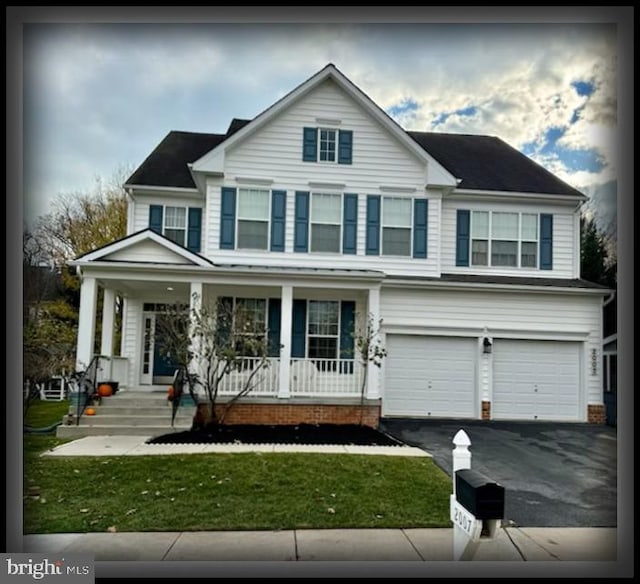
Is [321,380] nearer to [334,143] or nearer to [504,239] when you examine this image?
[334,143]

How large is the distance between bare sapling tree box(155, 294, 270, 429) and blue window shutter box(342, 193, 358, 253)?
10.8 feet

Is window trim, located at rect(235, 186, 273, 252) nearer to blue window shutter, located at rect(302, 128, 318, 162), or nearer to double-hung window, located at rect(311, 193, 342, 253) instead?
double-hung window, located at rect(311, 193, 342, 253)

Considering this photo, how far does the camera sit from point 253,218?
1253 centimetres

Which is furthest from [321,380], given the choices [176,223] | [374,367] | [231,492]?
[176,223]

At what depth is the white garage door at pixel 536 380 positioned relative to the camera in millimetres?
12375

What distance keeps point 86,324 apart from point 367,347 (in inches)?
231

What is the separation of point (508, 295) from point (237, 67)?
8.96m

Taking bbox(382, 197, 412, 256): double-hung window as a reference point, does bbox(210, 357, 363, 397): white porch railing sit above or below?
below

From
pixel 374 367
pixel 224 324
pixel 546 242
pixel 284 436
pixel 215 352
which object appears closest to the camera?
pixel 284 436

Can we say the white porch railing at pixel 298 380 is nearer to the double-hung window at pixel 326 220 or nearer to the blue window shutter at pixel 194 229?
the double-hung window at pixel 326 220

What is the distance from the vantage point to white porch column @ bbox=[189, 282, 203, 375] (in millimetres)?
10327

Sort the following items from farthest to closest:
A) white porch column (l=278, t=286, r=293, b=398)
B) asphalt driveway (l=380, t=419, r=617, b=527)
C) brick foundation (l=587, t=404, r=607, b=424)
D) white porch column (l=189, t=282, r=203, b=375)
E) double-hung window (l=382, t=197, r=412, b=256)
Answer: double-hung window (l=382, t=197, r=412, b=256), brick foundation (l=587, t=404, r=607, b=424), white porch column (l=278, t=286, r=293, b=398), white porch column (l=189, t=282, r=203, b=375), asphalt driveway (l=380, t=419, r=617, b=527)

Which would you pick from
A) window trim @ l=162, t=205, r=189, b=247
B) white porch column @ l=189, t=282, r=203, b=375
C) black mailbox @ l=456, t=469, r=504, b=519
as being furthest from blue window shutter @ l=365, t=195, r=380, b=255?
black mailbox @ l=456, t=469, r=504, b=519

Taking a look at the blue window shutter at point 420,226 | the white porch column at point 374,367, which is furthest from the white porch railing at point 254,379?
the blue window shutter at point 420,226
